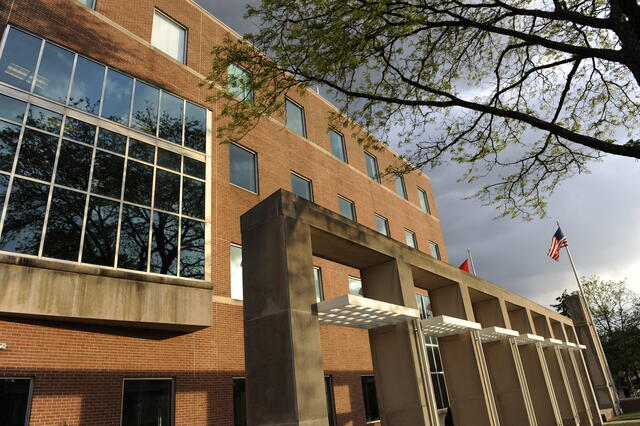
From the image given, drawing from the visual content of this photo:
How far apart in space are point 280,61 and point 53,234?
7.46 m

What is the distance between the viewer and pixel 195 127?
54.7ft

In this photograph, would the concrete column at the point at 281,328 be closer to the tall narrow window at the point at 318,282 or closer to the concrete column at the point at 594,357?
the tall narrow window at the point at 318,282

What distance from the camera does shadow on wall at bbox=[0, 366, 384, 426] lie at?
10.7m

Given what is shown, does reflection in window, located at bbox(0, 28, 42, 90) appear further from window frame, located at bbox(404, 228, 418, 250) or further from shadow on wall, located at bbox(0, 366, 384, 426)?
window frame, located at bbox(404, 228, 418, 250)

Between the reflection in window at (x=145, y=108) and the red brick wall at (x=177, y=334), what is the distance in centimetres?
58

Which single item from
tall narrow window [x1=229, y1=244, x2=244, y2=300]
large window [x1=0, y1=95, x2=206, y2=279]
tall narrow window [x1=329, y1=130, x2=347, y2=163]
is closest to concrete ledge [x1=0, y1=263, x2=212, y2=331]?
large window [x1=0, y1=95, x2=206, y2=279]

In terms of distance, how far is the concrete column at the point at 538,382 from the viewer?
18.2 m

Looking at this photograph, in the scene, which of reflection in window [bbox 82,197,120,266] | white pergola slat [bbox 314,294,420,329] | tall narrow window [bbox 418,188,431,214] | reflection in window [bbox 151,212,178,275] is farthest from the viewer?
tall narrow window [bbox 418,188,431,214]

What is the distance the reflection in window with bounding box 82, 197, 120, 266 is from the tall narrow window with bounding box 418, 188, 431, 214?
26.2m

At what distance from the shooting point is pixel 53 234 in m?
11.5

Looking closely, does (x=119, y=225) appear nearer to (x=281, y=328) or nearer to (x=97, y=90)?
(x=97, y=90)

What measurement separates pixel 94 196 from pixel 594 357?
37707mm

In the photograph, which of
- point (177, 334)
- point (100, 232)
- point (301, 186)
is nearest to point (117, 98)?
point (100, 232)

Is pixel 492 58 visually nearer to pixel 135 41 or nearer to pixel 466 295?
pixel 466 295
